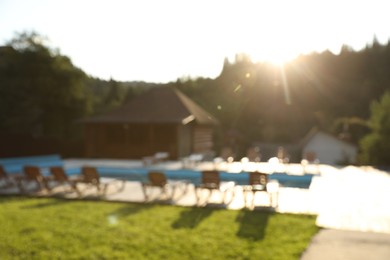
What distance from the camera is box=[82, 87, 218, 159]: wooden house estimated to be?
2355 cm

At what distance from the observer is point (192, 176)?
56.5 feet

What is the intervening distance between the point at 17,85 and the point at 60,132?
22.5 ft

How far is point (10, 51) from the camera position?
104 ft

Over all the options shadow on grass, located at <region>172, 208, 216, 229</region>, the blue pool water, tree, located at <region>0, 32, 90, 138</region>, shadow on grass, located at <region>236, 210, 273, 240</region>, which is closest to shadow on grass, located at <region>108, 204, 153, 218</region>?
shadow on grass, located at <region>172, 208, 216, 229</region>

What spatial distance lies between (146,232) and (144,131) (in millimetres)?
17460

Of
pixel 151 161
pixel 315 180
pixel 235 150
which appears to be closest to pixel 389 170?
pixel 315 180

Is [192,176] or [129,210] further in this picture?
[192,176]

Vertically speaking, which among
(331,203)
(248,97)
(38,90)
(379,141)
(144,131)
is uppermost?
(248,97)

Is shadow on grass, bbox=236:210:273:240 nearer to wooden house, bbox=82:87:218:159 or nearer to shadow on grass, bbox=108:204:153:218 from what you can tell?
shadow on grass, bbox=108:204:153:218

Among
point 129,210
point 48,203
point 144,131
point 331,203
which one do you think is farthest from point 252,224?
point 144,131

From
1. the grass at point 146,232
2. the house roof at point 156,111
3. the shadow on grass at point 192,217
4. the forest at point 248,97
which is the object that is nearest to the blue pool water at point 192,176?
the house roof at point 156,111

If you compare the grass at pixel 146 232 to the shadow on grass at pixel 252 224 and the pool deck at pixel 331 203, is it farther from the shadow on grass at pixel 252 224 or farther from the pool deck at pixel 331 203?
the pool deck at pixel 331 203

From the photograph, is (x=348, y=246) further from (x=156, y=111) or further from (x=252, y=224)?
(x=156, y=111)

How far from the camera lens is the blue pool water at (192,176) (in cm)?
1539
